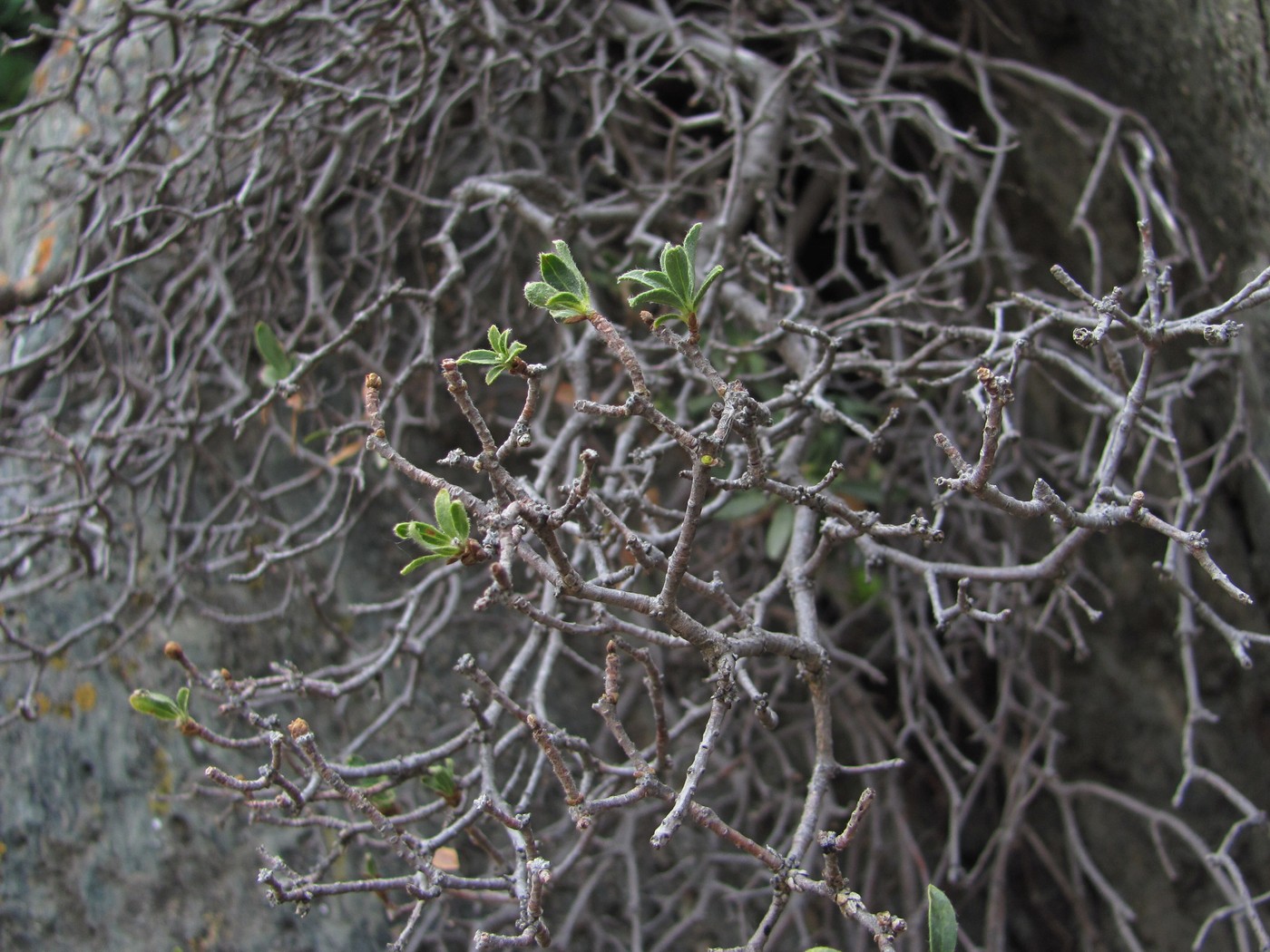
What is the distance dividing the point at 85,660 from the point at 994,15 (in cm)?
209

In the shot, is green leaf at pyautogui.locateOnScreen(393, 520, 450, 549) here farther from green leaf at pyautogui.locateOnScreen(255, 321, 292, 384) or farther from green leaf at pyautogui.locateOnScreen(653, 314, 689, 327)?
green leaf at pyautogui.locateOnScreen(255, 321, 292, 384)

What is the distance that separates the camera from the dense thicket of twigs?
1.50 m

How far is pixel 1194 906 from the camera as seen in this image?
1.90m

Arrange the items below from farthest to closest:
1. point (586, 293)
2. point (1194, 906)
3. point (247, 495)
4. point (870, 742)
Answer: point (1194, 906) < point (870, 742) < point (247, 495) < point (586, 293)

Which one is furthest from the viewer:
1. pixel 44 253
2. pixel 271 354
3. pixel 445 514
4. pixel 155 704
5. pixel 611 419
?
pixel 44 253

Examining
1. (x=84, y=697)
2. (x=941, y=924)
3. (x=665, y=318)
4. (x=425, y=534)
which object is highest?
(x=665, y=318)

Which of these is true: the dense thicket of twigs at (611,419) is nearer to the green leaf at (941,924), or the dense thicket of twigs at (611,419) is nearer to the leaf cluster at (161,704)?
the leaf cluster at (161,704)

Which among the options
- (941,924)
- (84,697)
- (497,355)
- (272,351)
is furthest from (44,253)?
(941,924)

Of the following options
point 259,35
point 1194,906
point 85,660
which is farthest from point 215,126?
point 1194,906

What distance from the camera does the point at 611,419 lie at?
4.34 feet

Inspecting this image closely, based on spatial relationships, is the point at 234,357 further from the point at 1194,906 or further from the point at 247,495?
the point at 1194,906

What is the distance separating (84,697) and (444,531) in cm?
119

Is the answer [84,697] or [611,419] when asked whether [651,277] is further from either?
[84,697]

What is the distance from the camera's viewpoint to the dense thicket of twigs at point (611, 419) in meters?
1.50
